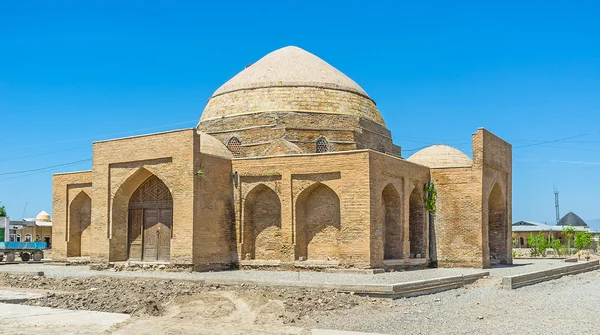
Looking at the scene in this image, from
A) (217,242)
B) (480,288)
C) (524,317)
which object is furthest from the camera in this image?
(217,242)

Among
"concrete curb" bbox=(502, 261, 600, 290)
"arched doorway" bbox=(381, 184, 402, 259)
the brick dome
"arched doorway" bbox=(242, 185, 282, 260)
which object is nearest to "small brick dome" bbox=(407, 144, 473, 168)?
the brick dome

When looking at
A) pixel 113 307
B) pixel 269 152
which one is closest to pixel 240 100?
pixel 269 152

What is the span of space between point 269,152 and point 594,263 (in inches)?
635

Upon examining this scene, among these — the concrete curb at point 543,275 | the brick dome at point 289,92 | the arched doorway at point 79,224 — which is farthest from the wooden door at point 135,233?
the concrete curb at point 543,275

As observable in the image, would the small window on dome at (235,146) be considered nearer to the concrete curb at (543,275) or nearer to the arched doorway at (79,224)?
the arched doorway at (79,224)

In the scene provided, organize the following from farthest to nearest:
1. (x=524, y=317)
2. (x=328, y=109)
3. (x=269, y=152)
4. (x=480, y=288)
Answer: (x=328, y=109) → (x=269, y=152) → (x=480, y=288) → (x=524, y=317)

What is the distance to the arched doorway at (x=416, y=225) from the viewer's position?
24672mm

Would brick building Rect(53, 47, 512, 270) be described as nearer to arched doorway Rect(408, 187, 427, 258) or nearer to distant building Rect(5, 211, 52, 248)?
arched doorway Rect(408, 187, 427, 258)

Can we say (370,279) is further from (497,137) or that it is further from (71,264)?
(71,264)

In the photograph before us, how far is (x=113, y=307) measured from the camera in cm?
1285

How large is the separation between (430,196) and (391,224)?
276cm

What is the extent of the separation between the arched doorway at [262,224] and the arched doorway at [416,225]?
5.59 metres

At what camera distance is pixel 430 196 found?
82.1 ft

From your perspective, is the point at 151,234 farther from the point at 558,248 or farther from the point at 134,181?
the point at 558,248
